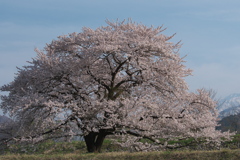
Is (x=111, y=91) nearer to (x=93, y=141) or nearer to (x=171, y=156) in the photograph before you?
(x=93, y=141)

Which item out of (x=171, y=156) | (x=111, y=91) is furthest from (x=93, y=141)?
(x=171, y=156)

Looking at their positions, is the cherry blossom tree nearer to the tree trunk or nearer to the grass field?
the tree trunk

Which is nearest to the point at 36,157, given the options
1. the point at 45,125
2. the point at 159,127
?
the point at 45,125

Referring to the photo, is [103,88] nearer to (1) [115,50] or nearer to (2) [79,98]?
(2) [79,98]

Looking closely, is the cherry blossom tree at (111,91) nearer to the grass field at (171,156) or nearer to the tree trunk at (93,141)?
the tree trunk at (93,141)

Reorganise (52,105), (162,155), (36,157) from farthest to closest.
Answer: (52,105) < (36,157) < (162,155)

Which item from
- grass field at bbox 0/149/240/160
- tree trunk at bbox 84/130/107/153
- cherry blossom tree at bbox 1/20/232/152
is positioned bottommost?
grass field at bbox 0/149/240/160

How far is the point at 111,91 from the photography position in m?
15.9

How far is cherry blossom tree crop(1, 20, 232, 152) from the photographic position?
1395 cm

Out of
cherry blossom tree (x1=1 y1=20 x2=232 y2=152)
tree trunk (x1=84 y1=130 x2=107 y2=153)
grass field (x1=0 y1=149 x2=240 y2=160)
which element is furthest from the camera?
tree trunk (x1=84 y1=130 x2=107 y2=153)

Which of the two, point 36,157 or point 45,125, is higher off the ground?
point 45,125

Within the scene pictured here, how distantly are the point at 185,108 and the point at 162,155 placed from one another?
4.97 m

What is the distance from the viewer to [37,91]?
1540 centimetres

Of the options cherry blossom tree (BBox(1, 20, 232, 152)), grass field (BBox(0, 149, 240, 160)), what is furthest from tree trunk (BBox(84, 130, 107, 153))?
grass field (BBox(0, 149, 240, 160))
